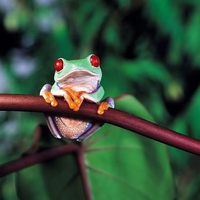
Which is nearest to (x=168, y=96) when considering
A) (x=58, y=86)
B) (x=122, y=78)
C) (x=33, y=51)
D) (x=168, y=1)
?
(x=122, y=78)

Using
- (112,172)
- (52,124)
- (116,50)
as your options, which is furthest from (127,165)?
(116,50)

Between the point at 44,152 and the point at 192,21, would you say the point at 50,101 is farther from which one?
the point at 192,21

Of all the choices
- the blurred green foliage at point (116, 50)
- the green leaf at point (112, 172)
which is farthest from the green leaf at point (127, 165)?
the blurred green foliage at point (116, 50)

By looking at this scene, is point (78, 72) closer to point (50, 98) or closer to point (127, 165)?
point (50, 98)

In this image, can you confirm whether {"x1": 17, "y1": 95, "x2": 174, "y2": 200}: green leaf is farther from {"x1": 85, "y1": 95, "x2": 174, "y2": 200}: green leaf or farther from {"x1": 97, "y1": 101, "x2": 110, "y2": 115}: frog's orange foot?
{"x1": 97, "y1": 101, "x2": 110, "y2": 115}: frog's orange foot

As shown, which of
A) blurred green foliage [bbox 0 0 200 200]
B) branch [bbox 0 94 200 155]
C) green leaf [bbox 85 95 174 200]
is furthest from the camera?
blurred green foliage [bbox 0 0 200 200]

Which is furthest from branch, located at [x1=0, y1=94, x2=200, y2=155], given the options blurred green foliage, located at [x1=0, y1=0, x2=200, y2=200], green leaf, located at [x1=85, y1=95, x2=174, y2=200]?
blurred green foliage, located at [x1=0, y1=0, x2=200, y2=200]

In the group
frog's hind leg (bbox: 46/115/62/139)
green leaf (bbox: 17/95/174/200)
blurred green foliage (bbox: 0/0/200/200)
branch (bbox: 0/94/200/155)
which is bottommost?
blurred green foliage (bbox: 0/0/200/200)
